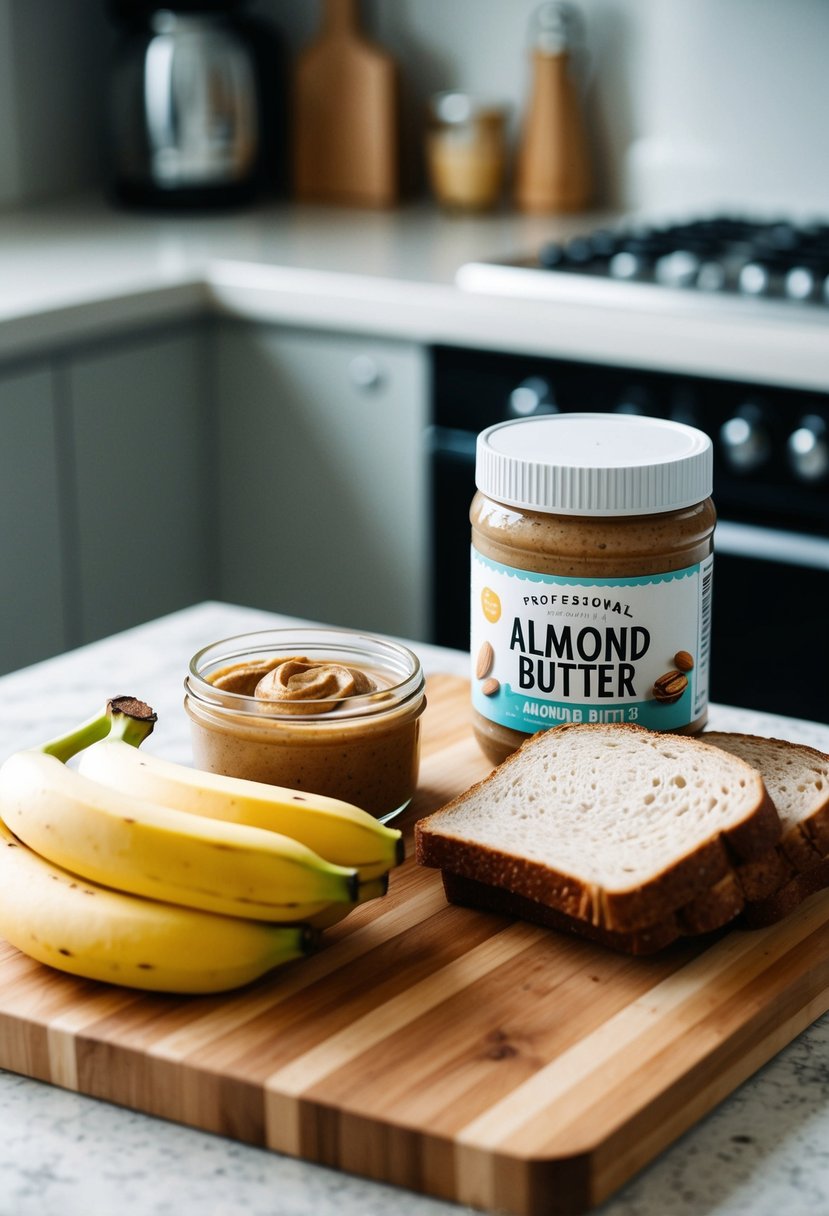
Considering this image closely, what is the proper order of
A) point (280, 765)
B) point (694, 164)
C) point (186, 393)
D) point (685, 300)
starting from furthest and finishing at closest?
point (694, 164) < point (186, 393) < point (685, 300) < point (280, 765)

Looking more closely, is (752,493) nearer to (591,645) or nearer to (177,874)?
(591,645)

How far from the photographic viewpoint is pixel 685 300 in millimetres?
1981

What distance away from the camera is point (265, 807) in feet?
2.71

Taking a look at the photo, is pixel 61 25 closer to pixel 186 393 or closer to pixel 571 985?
pixel 186 393

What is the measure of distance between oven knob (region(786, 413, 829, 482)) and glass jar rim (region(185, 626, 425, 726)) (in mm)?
1002

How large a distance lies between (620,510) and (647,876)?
23 centimetres

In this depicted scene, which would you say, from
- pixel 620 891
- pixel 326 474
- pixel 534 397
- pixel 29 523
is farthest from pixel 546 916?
pixel 326 474

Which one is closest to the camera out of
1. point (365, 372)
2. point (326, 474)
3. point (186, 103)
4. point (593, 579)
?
point (593, 579)

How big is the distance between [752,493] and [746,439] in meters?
0.07

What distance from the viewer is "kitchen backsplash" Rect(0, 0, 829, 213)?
2.58 meters

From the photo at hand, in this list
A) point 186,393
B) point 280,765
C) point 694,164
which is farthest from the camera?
point 694,164

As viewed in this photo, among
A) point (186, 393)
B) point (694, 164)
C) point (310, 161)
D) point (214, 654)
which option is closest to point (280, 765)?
point (214, 654)

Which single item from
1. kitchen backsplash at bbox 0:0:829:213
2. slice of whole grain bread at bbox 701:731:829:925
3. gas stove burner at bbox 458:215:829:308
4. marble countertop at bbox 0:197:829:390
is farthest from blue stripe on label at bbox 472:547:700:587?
kitchen backsplash at bbox 0:0:829:213

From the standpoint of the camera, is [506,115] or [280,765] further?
[506,115]
